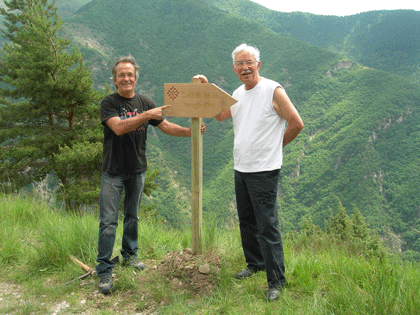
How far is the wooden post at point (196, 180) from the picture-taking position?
270 cm

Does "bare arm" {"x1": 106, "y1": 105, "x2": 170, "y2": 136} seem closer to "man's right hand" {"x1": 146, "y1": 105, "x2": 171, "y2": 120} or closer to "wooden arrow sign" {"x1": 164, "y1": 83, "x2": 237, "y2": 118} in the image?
"man's right hand" {"x1": 146, "y1": 105, "x2": 171, "y2": 120}

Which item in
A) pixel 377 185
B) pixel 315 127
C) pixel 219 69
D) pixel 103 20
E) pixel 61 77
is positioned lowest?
Result: pixel 377 185

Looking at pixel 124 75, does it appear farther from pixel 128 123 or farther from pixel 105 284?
pixel 105 284

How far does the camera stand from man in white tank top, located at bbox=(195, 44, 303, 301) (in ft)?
7.59

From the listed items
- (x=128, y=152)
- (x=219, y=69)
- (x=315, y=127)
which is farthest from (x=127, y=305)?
(x=219, y=69)

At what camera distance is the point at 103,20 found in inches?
4055

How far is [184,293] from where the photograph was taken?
2.46 metres

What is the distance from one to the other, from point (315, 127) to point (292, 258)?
74.5 metres

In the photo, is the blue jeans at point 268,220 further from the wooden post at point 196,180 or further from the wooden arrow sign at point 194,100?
the wooden arrow sign at point 194,100

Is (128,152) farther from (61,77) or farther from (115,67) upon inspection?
(61,77)

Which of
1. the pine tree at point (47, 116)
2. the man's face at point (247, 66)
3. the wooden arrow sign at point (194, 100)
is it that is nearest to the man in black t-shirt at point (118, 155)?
the wooden arrow sign at point (194, 100)

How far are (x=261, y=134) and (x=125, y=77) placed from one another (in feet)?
4.06

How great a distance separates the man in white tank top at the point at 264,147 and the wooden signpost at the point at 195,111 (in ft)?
1.05

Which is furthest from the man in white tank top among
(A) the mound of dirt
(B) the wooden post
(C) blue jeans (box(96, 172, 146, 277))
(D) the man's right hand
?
(C) blue jeans (box(96, 172, 146, 277))
